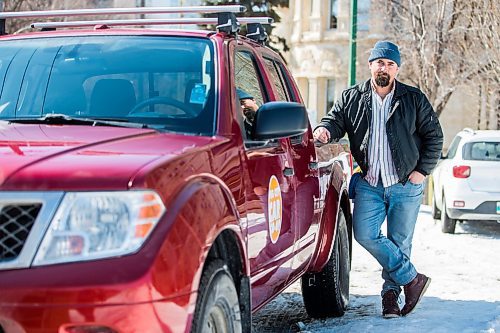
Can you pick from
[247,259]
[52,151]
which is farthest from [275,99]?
[52,151]

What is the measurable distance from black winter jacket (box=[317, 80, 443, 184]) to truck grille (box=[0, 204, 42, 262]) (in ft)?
12.3

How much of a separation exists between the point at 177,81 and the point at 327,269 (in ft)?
8.04

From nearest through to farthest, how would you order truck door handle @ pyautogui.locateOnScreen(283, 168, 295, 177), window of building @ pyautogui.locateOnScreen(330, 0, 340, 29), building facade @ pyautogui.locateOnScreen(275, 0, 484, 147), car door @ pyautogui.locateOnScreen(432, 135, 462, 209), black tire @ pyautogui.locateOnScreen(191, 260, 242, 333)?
black tire @ pyautogui.locateOnScreen(191, 260, 242, 333)
truck door handle @ pyautogui.locateOnScreen(283, 168, 295, 177)
car door @ pyautogui.locateOnScreen(432, 135, 462, 209)
building facade @ pyautogui.locateOnScreen(275, 0, 484, 147)
window of building @ pyautogui.locateOnScreen(330, 0, 340, 29)

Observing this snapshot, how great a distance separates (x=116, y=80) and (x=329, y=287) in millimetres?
2615

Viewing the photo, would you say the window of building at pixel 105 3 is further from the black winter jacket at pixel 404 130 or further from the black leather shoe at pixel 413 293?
the black leather shoe at pixel 413 293

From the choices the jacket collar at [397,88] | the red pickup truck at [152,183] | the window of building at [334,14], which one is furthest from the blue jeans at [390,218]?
the window of building at [334,14]

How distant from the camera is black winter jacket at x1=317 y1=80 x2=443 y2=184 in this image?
632 cm

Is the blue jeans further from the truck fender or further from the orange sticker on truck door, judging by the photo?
the orange sticker on truck door

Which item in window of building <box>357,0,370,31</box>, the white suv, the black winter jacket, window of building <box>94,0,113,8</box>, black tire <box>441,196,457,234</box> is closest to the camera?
the black winter jacket

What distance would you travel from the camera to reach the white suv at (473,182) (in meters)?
12.8

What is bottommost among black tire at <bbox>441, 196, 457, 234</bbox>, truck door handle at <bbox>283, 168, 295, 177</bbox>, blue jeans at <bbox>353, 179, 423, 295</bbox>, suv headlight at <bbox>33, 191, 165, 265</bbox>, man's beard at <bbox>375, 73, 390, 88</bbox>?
black tire at <bbox>441, 196, 457, 234</bbox>

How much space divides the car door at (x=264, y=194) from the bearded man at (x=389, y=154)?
126 cm

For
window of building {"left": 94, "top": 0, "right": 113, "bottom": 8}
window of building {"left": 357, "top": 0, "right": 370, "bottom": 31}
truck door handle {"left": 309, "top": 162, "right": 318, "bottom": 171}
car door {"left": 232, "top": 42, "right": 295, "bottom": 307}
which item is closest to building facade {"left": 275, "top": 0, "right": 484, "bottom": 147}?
window of building {"left": 357, "top": 0, "right": 370, "bottom": 31}

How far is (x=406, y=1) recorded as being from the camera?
2531cm
